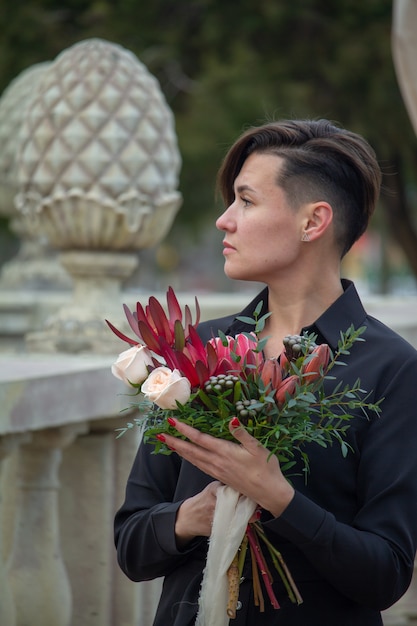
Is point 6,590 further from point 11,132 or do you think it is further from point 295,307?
point 11,132

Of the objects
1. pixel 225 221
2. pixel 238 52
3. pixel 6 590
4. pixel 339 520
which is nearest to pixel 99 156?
pixel 6 590

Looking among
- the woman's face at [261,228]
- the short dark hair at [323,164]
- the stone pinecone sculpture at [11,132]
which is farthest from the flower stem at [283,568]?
the stone pinecone sculpture at [11,132]

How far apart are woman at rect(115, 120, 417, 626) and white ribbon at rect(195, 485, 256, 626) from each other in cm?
4

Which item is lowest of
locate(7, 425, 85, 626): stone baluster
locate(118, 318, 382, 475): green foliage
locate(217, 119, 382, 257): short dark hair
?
locate(7, 425, 85, 626): stone baluster

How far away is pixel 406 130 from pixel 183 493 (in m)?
12.0

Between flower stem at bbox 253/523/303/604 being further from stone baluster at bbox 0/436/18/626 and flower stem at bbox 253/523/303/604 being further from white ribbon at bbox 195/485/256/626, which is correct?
stone baluster at bbox 0/436/18/626

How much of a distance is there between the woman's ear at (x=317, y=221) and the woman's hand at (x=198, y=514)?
1.85ft

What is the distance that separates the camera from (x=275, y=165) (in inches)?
101

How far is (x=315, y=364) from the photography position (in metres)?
2.26

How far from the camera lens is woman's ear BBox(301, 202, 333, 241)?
2.55 meters

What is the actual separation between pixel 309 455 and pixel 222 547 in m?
0.27

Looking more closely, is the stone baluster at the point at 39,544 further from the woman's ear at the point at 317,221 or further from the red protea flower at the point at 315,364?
the red protea flower at the point at 315,364

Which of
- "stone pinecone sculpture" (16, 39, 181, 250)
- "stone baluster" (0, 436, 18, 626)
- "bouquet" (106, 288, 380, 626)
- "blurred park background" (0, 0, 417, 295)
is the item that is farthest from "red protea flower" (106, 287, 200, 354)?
"blurred park background" (0, 0, 417, 295)

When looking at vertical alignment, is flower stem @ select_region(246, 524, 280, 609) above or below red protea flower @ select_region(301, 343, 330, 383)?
below
